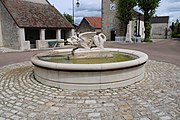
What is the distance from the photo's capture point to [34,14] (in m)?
20.2

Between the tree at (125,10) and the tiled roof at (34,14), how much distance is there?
964cm

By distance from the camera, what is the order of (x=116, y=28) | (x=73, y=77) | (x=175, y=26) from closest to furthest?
(x=73, y=77), (x=116, y=28), (x=175, y=26)

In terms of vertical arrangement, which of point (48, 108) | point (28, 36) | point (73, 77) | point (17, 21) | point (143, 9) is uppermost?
point (143, 9)

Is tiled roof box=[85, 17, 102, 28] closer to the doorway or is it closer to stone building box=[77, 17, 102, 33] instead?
stone building box=[77, 17, 102, 33]

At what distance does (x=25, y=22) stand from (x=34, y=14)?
8.74 feet

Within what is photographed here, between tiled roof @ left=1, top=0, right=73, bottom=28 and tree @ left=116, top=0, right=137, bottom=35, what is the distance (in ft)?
31.6

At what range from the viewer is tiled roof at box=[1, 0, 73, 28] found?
17906mm

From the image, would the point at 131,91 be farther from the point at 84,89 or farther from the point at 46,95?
the point at 46,95

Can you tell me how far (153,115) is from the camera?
3545 mm

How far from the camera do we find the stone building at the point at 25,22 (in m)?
17.3

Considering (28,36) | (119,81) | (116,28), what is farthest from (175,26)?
(119,81)

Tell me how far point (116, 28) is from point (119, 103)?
2692 centimetres

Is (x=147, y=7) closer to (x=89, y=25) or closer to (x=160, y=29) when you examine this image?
(x=89, y=25)

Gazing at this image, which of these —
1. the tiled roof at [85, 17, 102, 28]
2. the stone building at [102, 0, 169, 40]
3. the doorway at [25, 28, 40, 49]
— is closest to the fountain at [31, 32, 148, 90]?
the doorway at [25, 28, 40, 49]
